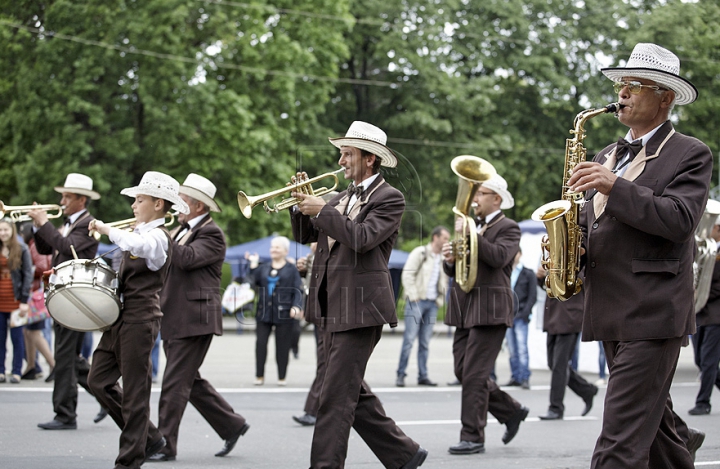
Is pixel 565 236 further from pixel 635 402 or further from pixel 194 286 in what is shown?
pixel 194 286

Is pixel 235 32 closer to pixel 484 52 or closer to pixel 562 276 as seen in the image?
pixel 484 52

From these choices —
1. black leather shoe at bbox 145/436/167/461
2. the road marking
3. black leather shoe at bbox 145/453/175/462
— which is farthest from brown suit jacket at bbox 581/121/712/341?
the road marking

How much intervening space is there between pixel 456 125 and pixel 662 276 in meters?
27.0

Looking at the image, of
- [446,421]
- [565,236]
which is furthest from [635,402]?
[446,421]

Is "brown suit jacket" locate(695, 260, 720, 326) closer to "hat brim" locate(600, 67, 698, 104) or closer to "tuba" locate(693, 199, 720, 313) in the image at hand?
"tuba" locate(693, 199, 720, 313)

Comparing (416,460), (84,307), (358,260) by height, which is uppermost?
(358,260)

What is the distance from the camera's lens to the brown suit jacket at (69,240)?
873 centimetres

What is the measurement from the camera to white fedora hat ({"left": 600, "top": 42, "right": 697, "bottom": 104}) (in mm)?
5070

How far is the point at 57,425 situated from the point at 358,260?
14.0ft

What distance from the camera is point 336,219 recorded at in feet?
19.6

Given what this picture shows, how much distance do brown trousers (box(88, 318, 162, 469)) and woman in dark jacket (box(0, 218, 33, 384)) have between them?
245 inches

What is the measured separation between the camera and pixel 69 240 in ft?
29.3

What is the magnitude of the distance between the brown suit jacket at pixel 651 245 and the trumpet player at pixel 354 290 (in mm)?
1538

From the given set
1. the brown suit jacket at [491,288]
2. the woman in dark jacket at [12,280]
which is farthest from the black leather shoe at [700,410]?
the woman in dark jacket at [12,280]
